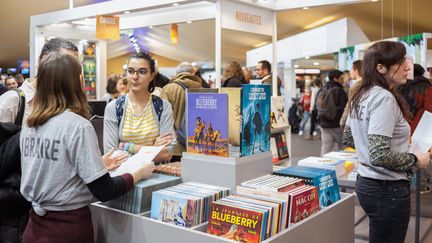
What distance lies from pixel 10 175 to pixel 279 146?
3.33 meters

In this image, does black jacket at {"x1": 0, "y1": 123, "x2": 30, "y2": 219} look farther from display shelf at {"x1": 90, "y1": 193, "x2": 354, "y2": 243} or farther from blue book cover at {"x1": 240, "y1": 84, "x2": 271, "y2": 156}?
blue book cover at {"x1": 240, "y1": 84, "x2": 271, "y2": 156}

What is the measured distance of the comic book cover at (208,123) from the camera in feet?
5.41

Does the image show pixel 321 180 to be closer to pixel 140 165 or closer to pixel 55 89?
pixel 140 165

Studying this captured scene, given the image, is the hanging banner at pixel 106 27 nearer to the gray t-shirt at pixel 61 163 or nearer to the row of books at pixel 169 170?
the row of books at pixel 169 170

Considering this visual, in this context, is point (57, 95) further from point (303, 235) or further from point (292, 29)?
point (292, 29)

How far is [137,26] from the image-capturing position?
6.57m

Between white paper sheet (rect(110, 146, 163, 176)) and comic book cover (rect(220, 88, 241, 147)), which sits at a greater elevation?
comic book cover (rect(220, 88, 241, 147))

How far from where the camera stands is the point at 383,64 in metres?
2.02

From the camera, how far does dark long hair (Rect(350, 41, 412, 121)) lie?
200 centimetres

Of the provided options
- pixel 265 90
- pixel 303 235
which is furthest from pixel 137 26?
pixel 303 235

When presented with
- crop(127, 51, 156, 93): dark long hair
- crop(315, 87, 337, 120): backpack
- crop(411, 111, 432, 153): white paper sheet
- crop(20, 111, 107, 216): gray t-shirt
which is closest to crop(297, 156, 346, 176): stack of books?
crop(411, 111, 432, 153): white paper sheet

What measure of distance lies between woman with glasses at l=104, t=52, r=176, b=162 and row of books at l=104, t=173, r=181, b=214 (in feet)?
2.17

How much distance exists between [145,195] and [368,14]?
10.1m

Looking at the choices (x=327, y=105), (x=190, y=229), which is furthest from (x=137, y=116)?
(x=327, y=105)
